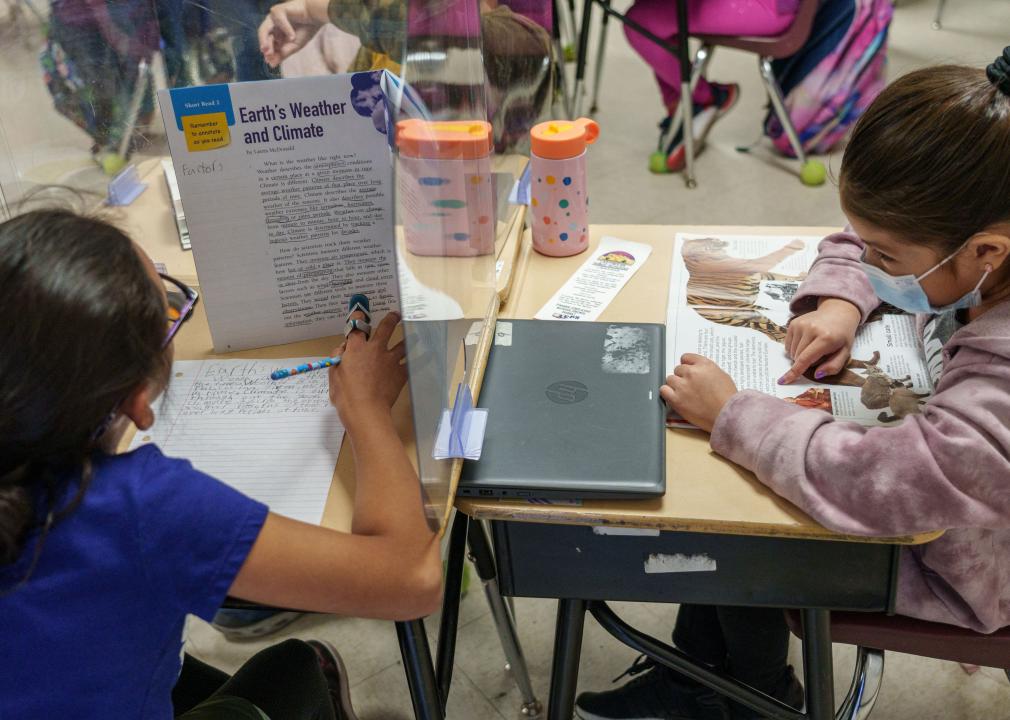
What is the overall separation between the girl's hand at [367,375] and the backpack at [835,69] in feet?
7.90

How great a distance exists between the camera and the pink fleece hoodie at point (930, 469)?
0.82 metres

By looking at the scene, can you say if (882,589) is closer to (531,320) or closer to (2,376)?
(531,320)

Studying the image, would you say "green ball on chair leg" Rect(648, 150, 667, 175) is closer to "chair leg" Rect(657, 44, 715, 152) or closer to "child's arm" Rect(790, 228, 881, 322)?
"chair leg" Rect(657, 44, 715, 152)

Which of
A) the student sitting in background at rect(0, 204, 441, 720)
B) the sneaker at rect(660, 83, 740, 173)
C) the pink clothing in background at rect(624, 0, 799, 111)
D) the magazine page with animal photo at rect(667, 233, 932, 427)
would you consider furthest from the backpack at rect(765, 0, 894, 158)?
the student sitting in background at rect(0, 204, 441, 720)

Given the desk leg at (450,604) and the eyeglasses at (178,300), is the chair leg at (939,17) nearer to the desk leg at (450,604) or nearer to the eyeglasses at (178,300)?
the desk leg at (450,604)

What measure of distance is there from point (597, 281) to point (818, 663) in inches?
21.2

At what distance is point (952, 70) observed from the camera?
91 cm

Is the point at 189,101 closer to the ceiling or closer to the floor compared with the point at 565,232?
closer to the ceiling

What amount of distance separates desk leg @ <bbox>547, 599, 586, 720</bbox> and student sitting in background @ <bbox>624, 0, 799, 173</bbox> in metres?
2.28

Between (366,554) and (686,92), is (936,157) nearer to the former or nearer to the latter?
(366,554)

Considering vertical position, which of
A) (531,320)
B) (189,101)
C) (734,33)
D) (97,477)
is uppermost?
(189,101)

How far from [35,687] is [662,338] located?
2.34 feet

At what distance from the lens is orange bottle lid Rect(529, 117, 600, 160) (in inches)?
47.6

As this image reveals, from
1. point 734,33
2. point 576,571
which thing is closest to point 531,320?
point 576,571
